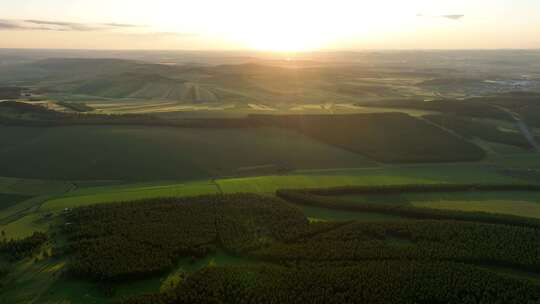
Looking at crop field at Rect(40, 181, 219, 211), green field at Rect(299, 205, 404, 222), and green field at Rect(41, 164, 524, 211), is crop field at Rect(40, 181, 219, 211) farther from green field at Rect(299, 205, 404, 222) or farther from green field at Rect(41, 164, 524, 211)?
green field at Rect(299, 205, 404, 222)

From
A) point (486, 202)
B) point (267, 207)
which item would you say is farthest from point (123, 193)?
point (486, 202)

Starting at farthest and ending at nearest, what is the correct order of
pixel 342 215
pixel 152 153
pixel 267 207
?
pixel 152 153 < pixel 267 207 < pixel 342 215

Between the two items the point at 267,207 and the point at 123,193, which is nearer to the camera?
the point at 267,207

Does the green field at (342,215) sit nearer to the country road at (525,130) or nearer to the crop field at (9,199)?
the crop field at (9,199)

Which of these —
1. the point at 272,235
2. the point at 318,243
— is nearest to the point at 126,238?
the point at 272,235

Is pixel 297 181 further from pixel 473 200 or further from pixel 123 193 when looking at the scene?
pixel 123 193

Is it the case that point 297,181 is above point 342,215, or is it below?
above

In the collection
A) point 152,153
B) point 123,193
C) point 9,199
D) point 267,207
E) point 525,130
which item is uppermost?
point 525,130

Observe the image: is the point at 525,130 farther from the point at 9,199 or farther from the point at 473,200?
the point at 9,199

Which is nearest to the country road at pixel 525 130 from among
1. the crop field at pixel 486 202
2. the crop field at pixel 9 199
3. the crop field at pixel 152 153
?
the crop field at pixel 486 202

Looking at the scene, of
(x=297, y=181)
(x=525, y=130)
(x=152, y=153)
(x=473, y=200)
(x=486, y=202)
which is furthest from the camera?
(x=525, y=130)

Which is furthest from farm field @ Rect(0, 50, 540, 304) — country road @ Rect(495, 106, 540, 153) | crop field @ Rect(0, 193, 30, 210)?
country road @ Rect(495, 106, 540, 153)

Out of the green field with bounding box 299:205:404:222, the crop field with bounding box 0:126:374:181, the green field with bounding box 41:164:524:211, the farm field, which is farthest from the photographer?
the crop field with bounding box 0:126:374:181

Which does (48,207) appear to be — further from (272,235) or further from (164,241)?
(272,235)
